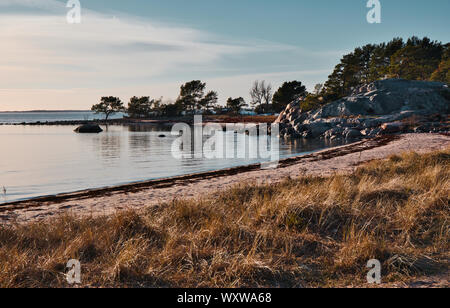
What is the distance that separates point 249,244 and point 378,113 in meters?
59.8

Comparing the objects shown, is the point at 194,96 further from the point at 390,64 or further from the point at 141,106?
the point at 390,64

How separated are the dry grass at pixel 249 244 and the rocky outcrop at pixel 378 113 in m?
44.2

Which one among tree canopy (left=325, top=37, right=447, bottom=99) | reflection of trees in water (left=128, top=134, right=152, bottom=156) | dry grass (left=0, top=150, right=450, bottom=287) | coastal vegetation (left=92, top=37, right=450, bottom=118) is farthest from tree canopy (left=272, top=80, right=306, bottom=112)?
dry grass (left=0, top=150, right=450, bottom=287)

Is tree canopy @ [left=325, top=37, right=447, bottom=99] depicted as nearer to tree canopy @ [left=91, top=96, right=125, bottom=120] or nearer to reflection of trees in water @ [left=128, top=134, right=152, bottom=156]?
reflection of trees in water @ [left=128, top=134, right=152, bottom=156]

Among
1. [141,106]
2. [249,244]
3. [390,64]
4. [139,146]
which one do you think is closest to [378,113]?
[390,64]

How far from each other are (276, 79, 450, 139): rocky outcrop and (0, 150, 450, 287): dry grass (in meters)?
44.2

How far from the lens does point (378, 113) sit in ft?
187

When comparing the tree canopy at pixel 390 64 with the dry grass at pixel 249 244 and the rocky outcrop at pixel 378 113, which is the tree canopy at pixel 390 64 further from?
the dry grass at pixel 249 244

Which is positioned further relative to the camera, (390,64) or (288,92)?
(288,92)

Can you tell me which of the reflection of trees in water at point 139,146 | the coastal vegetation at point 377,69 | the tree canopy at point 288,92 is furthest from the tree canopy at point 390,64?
the reflection of trees in water at point 139,146

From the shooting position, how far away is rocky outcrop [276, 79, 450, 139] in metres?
48.3

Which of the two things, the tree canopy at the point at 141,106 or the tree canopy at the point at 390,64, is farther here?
the tree canopy at the point at 141,106

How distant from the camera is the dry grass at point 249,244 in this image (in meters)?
4.66
